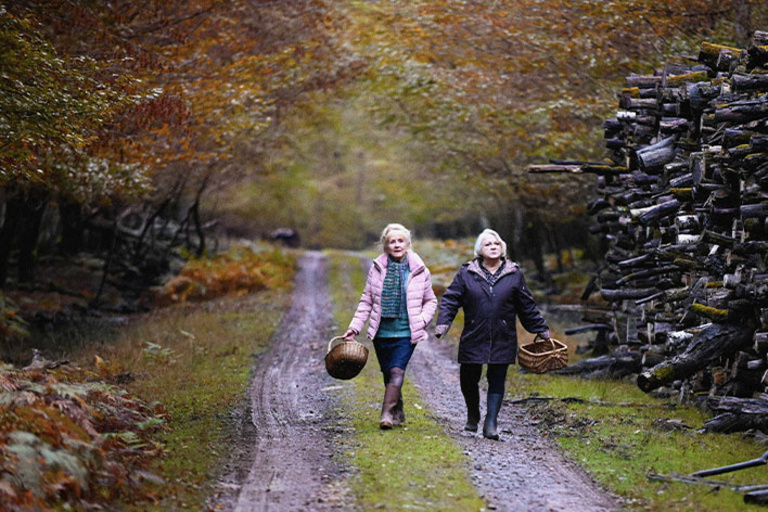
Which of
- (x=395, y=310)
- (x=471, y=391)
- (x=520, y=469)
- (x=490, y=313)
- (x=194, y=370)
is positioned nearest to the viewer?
(x=520, y=469)

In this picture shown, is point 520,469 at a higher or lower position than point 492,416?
lower

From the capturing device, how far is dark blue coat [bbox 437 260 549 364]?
902 cm

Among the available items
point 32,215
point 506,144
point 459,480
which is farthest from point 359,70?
point 459,480

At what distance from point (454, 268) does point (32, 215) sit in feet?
49.8

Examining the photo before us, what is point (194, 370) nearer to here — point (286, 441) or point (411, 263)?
point (286, 441)

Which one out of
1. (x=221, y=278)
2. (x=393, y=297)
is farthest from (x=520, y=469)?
(x=221, y=278)

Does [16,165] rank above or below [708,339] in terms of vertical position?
above

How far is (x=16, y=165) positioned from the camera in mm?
10219

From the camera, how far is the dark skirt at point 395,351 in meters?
9.27

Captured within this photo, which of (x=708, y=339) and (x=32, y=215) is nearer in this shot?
(x=708, y=339)

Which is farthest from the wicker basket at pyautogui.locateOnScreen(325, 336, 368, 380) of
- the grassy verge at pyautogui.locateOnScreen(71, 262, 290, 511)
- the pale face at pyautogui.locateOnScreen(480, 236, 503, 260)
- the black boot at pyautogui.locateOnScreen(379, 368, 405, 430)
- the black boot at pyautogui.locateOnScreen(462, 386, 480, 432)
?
the pale face at pyautogui.locateOnScreen(480, 236, 503, 260)

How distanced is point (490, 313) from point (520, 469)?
185 centimetres

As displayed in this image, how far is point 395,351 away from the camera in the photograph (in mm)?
9305

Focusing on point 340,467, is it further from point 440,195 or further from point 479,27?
point 440,195
